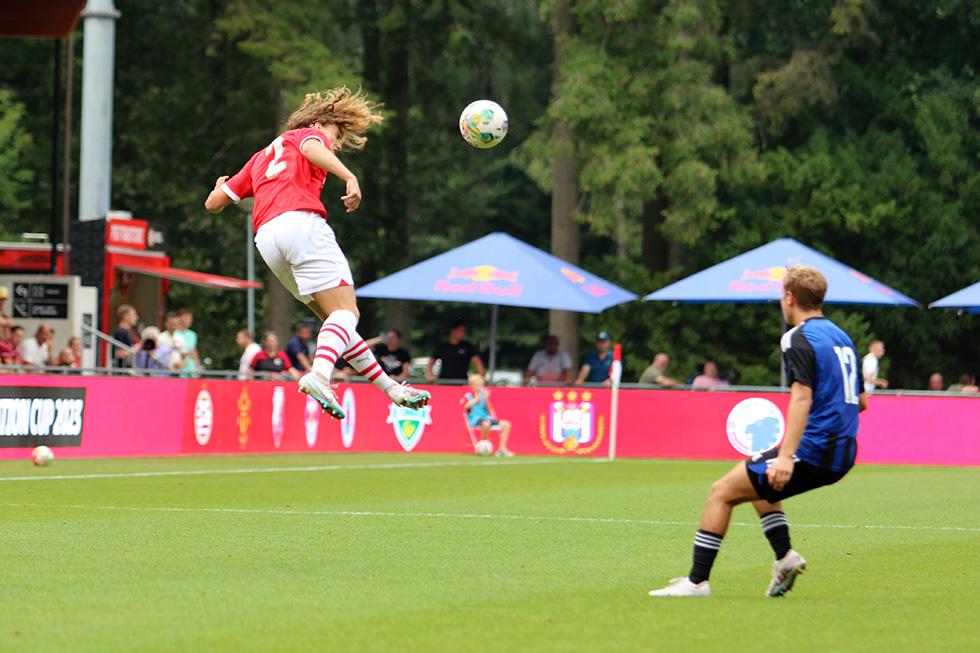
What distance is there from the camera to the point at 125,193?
3756 cm

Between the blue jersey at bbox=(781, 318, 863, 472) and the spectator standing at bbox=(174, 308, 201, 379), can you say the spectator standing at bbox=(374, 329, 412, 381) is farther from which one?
the blue jersey at bbox=(781, 318, 863, 472)

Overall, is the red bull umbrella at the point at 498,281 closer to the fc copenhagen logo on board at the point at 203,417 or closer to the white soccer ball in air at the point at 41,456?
the fc copenhagen logo on board at the point at 203,417

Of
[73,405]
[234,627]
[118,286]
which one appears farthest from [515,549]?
[118,286]

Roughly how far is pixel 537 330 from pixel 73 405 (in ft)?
123

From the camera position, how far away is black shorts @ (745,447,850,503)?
6414mm

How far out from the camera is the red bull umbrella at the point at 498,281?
22.2 m

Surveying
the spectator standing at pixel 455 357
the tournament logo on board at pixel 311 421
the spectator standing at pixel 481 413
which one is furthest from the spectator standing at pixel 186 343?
the spectator standing at pixel 481 413

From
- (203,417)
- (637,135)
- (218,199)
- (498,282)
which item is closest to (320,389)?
(218,199)

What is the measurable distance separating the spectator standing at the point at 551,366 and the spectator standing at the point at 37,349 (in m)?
8.13

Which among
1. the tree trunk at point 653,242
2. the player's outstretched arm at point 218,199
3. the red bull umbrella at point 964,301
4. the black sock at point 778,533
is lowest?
the black sock at point 778,533

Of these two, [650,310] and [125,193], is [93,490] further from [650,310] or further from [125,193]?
[125,193]

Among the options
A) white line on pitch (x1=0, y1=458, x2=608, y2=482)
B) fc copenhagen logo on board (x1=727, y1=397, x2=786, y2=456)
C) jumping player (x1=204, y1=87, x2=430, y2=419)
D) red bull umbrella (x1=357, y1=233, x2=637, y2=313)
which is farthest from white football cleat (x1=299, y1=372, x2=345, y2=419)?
red bull umbrella (x1=357, y1=233, x2=637, y2=313)

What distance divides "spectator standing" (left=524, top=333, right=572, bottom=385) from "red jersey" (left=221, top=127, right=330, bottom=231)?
1483cm

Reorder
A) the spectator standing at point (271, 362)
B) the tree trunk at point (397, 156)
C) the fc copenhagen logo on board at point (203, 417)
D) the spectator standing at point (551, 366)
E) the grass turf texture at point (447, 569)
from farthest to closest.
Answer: the tree trunk at point (397, 156) < the spectator standing at point (551, 366) < the spectator standing at point (271, 362) < the fc copenhagen logo on board at point (203, 417) < the grass turf texture at point (447, 569)
